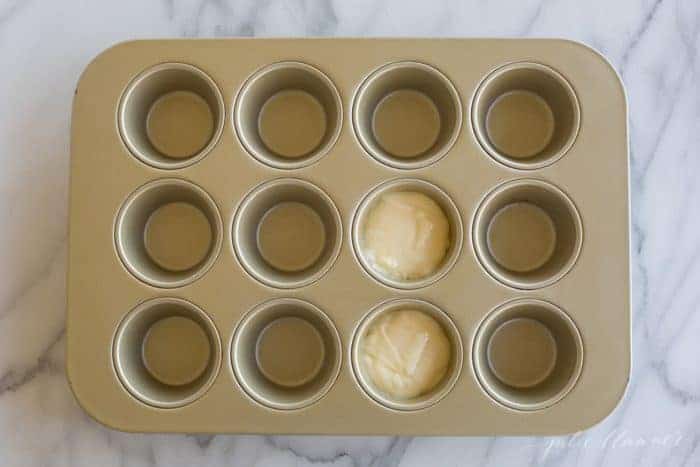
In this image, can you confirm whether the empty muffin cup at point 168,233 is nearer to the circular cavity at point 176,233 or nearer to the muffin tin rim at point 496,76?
the circular cavity at point 176,233

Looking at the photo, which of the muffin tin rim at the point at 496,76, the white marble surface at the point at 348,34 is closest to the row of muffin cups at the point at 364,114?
the muffin tin rim at the point at 496,76

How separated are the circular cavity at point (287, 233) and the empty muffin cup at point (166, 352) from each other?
0.10 metres

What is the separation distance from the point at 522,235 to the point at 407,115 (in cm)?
20

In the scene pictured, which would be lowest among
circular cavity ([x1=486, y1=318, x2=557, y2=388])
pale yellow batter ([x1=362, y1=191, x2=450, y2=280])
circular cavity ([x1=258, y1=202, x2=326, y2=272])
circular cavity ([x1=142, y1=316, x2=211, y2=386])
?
circular cavity ([x1=142, y1=316, x2=211, y2=386])

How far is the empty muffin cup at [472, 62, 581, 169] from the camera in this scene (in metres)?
0.81

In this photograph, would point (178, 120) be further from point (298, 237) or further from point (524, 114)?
point (524, 114)

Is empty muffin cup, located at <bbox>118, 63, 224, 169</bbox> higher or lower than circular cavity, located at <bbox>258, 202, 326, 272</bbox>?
higher

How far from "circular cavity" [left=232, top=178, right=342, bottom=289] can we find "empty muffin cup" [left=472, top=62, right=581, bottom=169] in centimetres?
20

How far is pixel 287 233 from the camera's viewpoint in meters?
0.89

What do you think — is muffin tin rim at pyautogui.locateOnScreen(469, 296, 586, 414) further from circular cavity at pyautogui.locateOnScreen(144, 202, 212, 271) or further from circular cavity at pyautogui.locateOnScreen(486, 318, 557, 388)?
circular cavity at pyautogui.locateOnScreen(144, 202, 212, 271)

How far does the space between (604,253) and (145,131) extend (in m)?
0.55

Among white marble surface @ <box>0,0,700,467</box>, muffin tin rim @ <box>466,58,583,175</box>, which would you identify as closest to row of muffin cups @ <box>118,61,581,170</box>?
muffin tin rim @ <box>466,58,583,175</box>

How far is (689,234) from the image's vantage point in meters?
0.93

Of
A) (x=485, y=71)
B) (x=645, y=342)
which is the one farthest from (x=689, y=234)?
(x=485, y=71)
